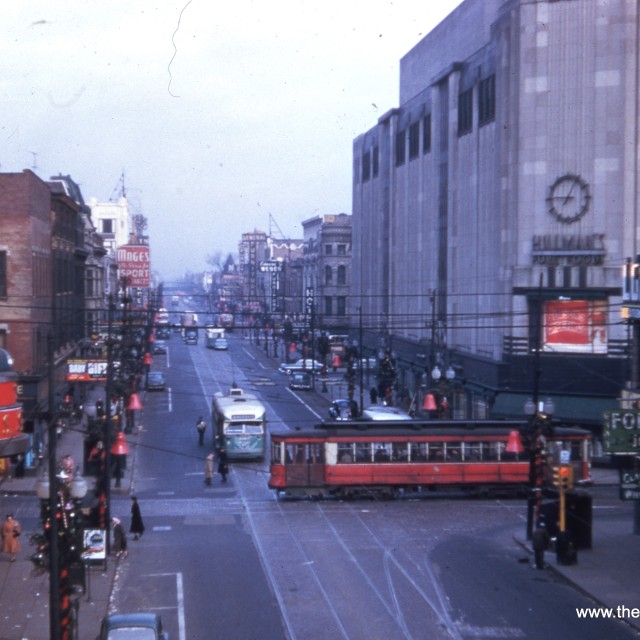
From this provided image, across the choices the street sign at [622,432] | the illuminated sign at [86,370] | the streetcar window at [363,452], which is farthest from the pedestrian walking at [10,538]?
the illuminated sign at [86,370]

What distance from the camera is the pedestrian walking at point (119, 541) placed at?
25875 millimetres

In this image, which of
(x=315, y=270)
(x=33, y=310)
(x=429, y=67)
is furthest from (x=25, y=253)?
(x=315, y=270)

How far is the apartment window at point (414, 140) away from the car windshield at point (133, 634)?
50.6m

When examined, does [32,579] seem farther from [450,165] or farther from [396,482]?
[450,165]

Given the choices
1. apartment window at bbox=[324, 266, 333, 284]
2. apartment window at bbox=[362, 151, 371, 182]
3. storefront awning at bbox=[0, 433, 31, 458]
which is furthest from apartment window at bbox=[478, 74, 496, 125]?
apartment window at bbox=[324, 266, 333, 284]

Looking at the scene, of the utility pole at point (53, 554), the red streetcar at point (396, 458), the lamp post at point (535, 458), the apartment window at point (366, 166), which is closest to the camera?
the utility pole at point (53, 554)

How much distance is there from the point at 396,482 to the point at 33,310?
15596 mm

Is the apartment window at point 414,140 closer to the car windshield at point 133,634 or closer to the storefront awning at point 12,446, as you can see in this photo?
the storefront awning at point 12,446

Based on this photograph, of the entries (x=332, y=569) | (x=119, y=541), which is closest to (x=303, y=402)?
(x=119, y=541)

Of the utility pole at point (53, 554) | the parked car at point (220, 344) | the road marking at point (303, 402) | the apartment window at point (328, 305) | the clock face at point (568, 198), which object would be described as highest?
the clock face at point (568, 198)

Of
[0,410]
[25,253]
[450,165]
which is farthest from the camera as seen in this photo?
[450,165]

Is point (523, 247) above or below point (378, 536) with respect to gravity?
above

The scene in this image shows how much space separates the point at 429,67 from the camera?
65.0 m

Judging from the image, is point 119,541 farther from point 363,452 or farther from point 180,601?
point 363,452
